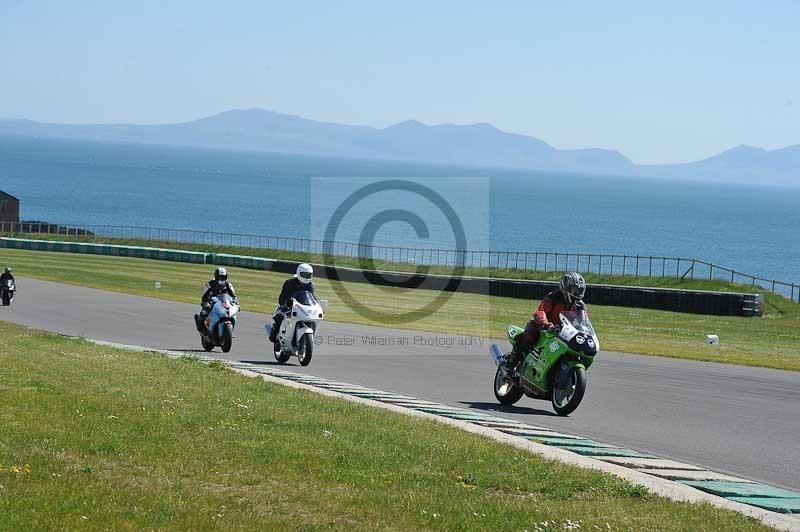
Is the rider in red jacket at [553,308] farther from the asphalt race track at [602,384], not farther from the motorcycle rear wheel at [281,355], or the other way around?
the motorcycle rear wheel at [281,355]

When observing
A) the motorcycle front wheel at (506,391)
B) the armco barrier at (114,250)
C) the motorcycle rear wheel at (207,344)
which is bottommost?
the motorcycle rear wheel at (207,344)

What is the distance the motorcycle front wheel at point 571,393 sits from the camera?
1473 centimetres

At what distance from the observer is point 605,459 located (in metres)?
11.1

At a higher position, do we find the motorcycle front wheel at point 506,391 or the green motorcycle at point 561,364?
the green motorcycle at point 561,364

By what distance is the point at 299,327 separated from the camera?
21141 millimetres

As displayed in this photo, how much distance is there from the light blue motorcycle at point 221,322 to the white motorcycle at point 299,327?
2289 mm

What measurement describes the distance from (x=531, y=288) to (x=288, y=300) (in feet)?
96.0

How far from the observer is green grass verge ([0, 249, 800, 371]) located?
29922mm

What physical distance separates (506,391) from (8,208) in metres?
88.6

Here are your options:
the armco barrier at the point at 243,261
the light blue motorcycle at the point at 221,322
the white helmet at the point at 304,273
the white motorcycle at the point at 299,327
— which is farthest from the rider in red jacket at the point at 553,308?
the armco barrier at the point at 243,261

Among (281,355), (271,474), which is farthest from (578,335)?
(281,355)

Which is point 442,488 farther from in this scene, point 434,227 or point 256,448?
point 434,227

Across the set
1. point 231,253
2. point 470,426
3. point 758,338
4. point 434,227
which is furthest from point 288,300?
point 434,227

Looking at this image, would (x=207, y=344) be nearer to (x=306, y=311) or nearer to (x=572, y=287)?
(x=306, y=311)
